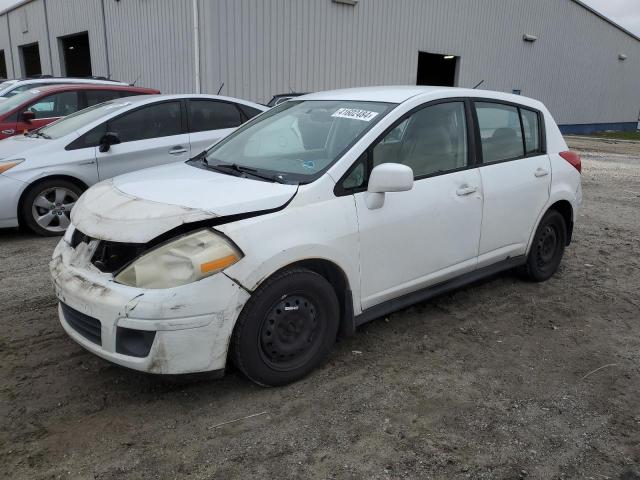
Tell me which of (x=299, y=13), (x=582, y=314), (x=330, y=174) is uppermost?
(x=299, y=13)

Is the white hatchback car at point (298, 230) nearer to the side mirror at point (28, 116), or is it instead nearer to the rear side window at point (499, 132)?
the rear side window at point (499, 132)

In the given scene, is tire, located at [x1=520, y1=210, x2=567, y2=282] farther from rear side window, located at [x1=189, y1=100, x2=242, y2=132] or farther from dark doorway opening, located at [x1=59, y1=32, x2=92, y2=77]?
dark doorway opening, located at [x1=59, y1=32, x2=92, y2=77]

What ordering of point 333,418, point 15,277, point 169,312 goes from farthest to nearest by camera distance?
point 15,277, point 333,418, point 169,312

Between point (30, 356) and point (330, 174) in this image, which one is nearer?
point (330, 174)

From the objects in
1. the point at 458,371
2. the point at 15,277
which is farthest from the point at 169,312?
Answer: the point at 15,277

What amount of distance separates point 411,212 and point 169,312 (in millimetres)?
1671

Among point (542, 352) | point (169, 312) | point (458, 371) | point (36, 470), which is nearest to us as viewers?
point (36, 470)

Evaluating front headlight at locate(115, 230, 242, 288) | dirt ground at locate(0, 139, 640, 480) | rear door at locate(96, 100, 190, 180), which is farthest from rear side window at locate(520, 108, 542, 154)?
rear door at locate(96, 100, 190, 180)

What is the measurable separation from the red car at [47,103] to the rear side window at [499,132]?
6.14 metres

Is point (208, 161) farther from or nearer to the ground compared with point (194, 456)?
farther from the ground

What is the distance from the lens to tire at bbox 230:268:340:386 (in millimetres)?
2838

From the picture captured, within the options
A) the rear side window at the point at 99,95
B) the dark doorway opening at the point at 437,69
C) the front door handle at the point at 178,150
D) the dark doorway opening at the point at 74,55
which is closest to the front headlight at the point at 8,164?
the front door handle at the point at 178,150

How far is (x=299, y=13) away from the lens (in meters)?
13.8

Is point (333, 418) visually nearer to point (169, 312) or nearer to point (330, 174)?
point (169, 312)
